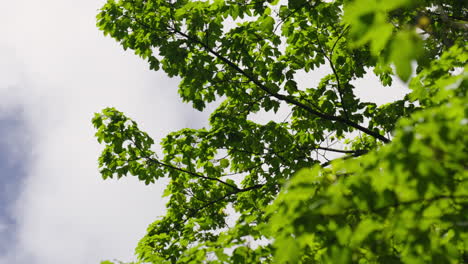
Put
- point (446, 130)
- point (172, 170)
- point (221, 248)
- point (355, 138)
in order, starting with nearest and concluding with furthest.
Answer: point (446, 130), point (221, 248), point (172, 170), point (355, 138)

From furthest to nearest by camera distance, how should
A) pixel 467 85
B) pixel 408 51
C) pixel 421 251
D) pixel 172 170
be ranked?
pixel 172 170 < pixel 467 85 < pixel 421 251 < pixel 408 51

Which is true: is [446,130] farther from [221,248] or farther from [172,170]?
[172,170]

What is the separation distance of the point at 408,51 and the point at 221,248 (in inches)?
83.7

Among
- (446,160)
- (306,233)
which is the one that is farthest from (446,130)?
(306,233)

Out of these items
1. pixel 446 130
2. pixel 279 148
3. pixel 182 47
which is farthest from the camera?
pixel 279 148

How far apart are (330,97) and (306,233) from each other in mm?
4859

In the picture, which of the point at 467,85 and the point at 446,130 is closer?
the point at 446,130

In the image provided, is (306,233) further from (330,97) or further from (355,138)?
(355,138)

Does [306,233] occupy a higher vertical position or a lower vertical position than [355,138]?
lower

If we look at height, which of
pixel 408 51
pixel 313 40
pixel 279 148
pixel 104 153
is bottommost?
pixel 408 51

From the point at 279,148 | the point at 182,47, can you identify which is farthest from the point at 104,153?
the point at 279,148

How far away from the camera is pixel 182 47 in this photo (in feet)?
20.3

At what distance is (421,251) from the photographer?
79.4 inches

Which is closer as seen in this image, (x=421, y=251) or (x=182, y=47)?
(x=421, y=251)
